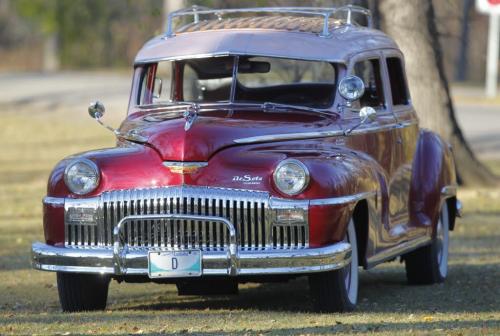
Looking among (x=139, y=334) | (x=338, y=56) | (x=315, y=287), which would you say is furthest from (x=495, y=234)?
(x=139, y=334)

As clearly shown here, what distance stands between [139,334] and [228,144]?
4.51 feet

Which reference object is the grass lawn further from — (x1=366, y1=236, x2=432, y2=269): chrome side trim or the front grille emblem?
the front grille emblem

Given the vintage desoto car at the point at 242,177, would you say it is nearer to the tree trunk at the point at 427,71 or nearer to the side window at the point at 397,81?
the side window at the point at 397,81

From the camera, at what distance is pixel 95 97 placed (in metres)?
33.6

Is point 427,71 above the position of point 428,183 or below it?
below

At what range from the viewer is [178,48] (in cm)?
944

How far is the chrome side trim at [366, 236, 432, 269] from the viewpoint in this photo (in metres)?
8.78

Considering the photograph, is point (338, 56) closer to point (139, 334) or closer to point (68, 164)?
point (68, 164)

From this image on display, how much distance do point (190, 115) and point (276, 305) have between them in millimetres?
1431

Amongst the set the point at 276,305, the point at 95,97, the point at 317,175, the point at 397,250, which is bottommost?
the point at 95,97

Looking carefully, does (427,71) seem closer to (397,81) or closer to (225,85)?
(397,81)

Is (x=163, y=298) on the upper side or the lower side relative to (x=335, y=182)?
lower

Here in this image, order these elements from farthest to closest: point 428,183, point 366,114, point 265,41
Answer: point 428,183
point 265,41
point 366,114

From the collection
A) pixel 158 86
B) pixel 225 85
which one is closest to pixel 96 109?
pixel 158 86
